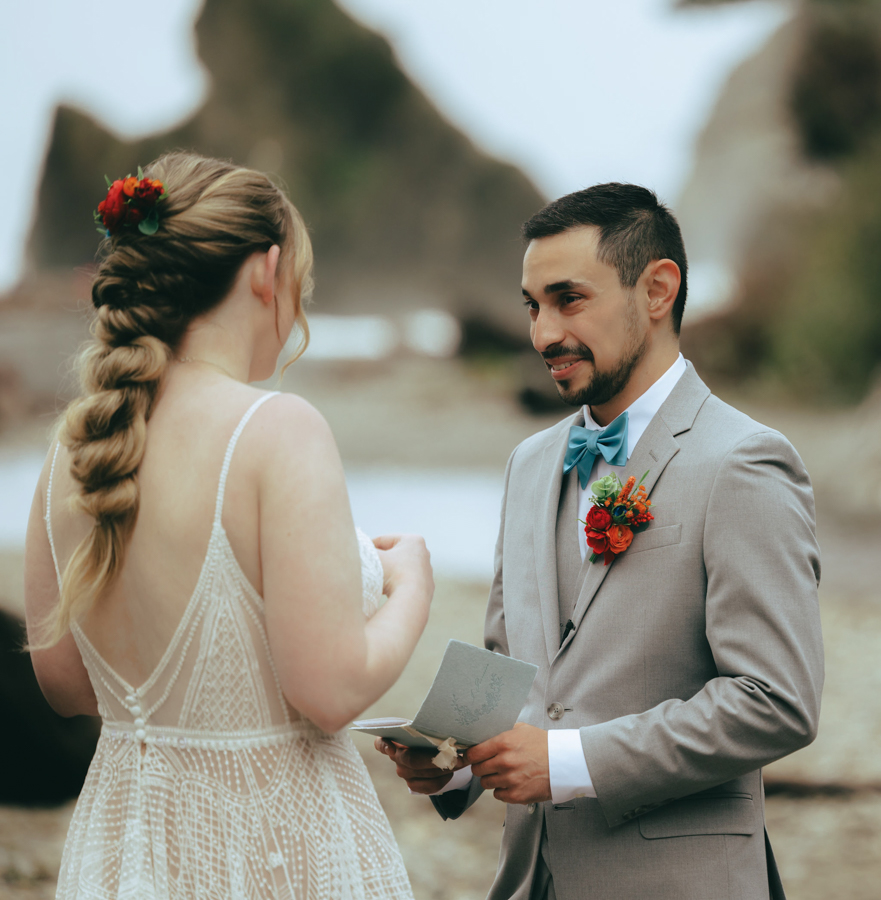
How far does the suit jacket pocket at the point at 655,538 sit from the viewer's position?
177 cm

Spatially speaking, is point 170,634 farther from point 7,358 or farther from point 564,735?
point 7,358

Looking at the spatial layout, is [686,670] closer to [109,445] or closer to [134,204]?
[109,445]

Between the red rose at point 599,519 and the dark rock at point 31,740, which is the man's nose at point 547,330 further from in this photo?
the dark rock at point 31,740

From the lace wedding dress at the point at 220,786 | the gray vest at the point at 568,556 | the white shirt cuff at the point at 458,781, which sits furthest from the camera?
the white shirt cuff at the point at 458,781

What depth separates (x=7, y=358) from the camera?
65.9ft

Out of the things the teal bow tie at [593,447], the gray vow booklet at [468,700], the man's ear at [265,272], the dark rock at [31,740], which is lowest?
the dark rock at [31,740]

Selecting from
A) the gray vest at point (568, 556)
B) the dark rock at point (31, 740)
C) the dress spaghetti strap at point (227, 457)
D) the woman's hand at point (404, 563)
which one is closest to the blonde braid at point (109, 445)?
the dress spaghetti strap at point (227, 457)

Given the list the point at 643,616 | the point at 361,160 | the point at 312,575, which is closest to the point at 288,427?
the point at 312,575

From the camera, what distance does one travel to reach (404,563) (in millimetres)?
1690

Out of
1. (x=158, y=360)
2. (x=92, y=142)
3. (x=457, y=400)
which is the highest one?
(x=92, y=142)

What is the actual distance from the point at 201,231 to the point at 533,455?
1011 mm

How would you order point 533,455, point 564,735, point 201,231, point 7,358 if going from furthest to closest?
point 7,358 < point 533,455 < point 564,735 < point 201,231

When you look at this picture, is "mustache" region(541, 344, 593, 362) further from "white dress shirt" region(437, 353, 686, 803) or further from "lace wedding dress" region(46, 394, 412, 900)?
"lace wedding dress" region(46, 394, 412, 900)

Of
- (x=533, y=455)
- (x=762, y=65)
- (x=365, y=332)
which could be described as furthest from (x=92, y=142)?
(x=533, y=455)
